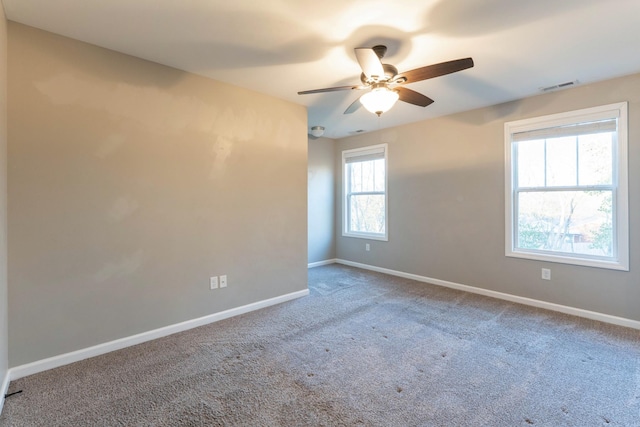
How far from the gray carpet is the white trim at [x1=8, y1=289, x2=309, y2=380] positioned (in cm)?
8

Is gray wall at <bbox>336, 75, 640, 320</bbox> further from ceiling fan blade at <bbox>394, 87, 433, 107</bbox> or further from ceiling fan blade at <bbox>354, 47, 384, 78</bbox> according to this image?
ceiling fan blade at <bbox>354, 47, 384, 78</bbox>

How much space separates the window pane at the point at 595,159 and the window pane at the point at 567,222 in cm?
14

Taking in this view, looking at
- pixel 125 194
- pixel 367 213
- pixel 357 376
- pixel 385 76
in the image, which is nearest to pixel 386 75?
pixel 385 76

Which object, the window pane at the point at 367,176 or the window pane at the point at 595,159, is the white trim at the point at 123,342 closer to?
the window pane at the point at 367,176

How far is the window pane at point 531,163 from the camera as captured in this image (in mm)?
3504

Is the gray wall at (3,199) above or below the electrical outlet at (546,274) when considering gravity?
above

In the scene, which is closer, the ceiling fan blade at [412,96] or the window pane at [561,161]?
the ceiling fan blade at [412,96]

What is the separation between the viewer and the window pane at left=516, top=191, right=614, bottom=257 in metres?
3.12

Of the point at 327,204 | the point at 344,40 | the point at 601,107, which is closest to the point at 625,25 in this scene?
the point at 601,107

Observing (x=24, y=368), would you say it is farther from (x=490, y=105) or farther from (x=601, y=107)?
(x=601, y=107)

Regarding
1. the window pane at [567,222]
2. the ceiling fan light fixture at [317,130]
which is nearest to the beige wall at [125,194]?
the ceiling fan light fixture at [317,130]

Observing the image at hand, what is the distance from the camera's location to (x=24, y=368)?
6.94 feet

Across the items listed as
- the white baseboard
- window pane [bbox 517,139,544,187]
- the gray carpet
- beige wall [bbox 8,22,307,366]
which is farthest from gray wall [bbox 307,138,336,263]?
window pane [bbox 517,139,544,187]

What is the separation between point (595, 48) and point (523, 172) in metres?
1.50
